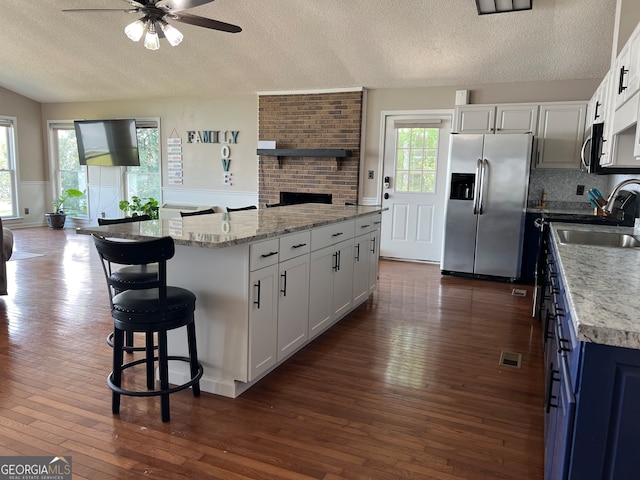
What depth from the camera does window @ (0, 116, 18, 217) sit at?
348 inches

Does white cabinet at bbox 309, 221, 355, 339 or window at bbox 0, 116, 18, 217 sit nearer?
white cabinet at bbox 309, 221, 355, 339

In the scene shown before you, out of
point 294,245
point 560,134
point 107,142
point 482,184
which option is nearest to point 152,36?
point 294,245

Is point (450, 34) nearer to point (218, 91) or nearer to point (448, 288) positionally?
point (448, 288)

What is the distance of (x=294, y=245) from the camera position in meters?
2.87

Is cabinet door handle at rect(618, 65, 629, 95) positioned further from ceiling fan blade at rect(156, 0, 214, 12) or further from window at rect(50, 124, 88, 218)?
window at rect(50, 124, 88, 218)

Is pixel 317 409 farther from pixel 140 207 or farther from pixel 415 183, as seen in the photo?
pixel 140 207

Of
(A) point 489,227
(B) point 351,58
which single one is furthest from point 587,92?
(B) point 351,58

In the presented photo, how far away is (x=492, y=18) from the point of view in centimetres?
484

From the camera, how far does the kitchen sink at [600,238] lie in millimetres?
2836

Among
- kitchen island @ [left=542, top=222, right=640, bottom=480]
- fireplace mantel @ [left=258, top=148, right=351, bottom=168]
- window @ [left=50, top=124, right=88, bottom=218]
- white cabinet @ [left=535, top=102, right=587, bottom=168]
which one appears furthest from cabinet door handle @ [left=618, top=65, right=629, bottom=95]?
window @ [left=50, top=124, right=88, bottom=218]

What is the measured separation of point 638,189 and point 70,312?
4785mm

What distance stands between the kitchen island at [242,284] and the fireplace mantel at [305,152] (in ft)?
11.5

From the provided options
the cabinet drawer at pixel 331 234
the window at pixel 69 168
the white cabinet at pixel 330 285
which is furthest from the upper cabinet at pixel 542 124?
the window at pixel 69 168

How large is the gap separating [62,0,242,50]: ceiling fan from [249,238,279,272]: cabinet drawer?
6.09 feet
